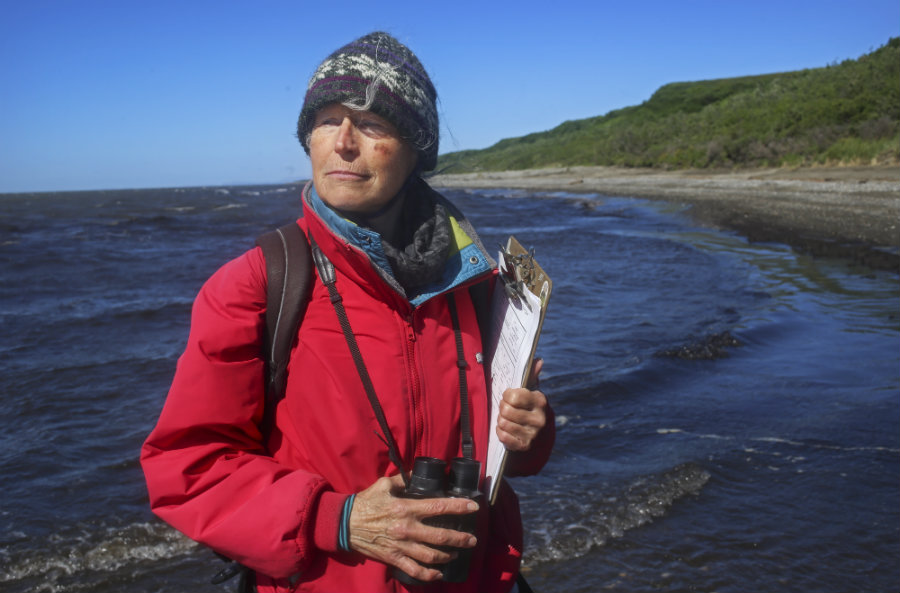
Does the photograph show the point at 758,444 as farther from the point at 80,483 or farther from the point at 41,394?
the point at 41,394

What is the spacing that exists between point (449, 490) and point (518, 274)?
61 cm

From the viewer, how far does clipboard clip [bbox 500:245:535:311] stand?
180 cm

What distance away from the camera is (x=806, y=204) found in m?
20.5

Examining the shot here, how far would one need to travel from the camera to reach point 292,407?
1714 mm

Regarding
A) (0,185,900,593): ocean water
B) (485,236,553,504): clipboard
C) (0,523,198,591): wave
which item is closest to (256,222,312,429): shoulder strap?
(485,236,553,504): clipboard

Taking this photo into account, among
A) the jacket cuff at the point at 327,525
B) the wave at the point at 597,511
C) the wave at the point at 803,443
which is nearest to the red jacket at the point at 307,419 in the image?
the jacket cuff at the point at 327,525

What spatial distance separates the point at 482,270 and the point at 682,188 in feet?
115

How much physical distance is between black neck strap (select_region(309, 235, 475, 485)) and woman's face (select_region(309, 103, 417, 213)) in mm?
163

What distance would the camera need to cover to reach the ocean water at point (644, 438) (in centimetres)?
383

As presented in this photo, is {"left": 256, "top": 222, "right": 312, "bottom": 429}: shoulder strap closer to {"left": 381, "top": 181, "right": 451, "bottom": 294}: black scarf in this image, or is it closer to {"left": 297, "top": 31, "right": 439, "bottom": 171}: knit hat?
{"left": 381, "top": 181, "right": 451, "bottom": 294}: black scarf

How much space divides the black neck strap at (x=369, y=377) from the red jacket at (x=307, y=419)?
19 mm

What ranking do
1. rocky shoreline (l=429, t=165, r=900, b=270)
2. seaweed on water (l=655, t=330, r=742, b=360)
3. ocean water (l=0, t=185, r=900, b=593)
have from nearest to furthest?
ocean water (l=0, t=185, r=900, b=593), seaweed on water (l=655, t=330, r=742, b=360), rocky shoreline (l=429, t=165, r=900, b=270)

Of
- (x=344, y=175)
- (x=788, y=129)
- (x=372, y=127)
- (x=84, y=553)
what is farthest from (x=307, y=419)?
(x=788, y=129)

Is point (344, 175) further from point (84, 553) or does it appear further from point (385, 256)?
point (84, 553)
